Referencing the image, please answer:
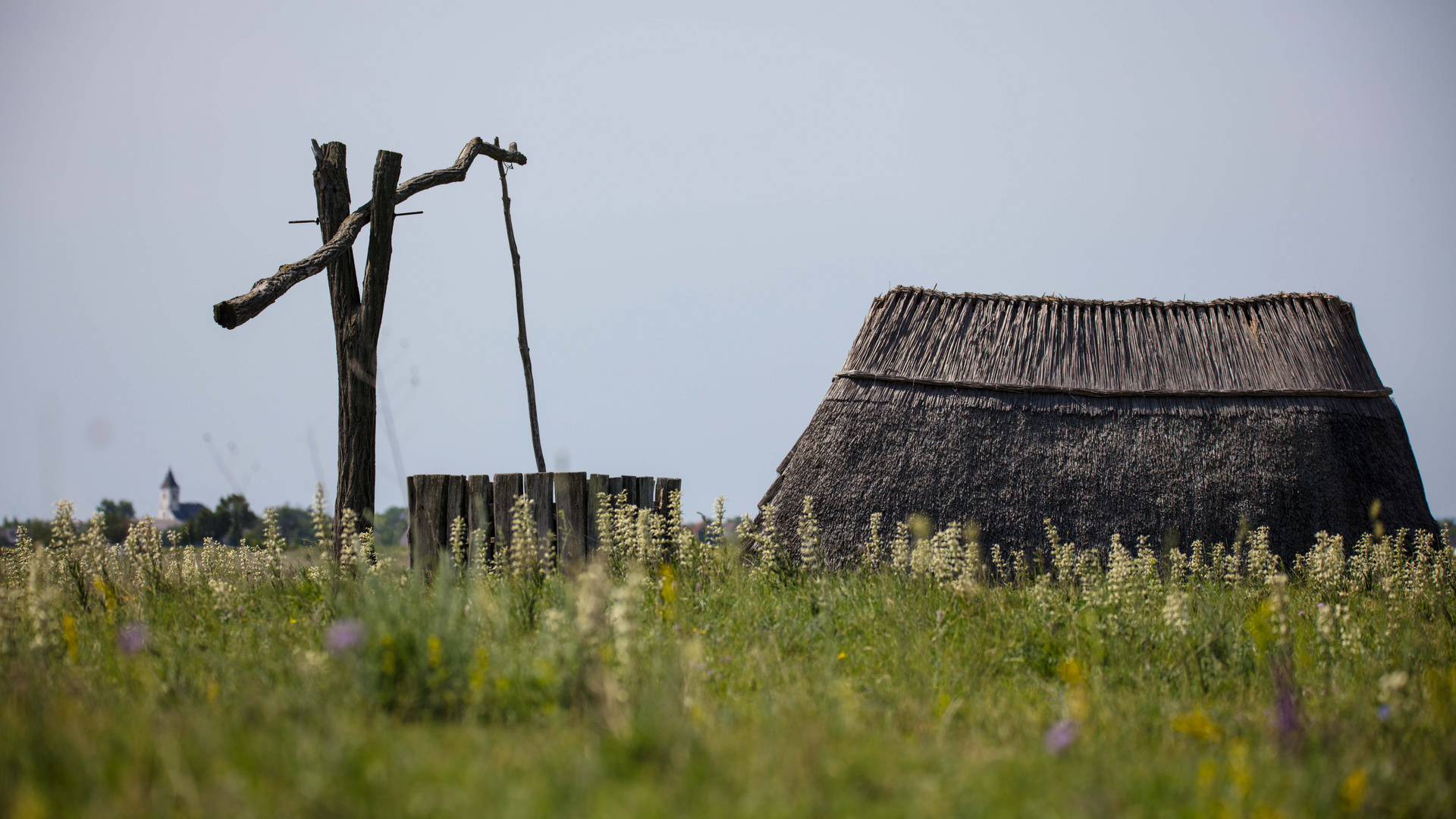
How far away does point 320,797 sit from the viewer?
2.05 meters

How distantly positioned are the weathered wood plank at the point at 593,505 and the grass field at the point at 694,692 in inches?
12.7

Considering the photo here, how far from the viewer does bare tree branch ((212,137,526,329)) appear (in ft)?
20.0

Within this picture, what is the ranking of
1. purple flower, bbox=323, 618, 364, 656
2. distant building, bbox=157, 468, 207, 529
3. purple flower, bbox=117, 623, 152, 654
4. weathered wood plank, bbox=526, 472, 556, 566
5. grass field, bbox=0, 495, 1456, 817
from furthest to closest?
distant building, bbox=157, 468, 207, 529 → weathered wood plank, bbox=526, 472, 556, 566 → purple flower, bbox=117, 623, 152, 654 → purple flower, bbox=323, 618, 364, 656 → grass field, bbox=0, 495, 1456, 817

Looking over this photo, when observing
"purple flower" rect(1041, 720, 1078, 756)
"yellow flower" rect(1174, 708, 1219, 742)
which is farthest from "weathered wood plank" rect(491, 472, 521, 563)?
"yellow flower" rect(1174, 708, 1219, 742)

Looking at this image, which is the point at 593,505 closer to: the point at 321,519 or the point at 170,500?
the point at 321,519

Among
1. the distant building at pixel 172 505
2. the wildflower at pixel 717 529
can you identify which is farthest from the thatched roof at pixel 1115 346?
the distant building at pixel 172 505

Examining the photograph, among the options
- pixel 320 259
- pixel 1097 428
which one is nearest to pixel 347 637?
pixel 320 259

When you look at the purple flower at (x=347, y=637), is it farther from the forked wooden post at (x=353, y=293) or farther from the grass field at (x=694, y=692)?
the forked wooden post at (x=353, y=293)

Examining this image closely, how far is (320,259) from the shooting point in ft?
21.8

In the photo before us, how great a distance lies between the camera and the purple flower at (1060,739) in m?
2.70

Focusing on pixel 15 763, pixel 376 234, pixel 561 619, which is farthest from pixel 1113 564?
pixel 376 234

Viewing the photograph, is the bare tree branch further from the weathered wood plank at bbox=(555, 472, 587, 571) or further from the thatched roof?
the thatched roof

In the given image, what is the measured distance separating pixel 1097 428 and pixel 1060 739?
20.2ft

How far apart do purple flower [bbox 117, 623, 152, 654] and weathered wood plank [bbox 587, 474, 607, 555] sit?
290 cm
